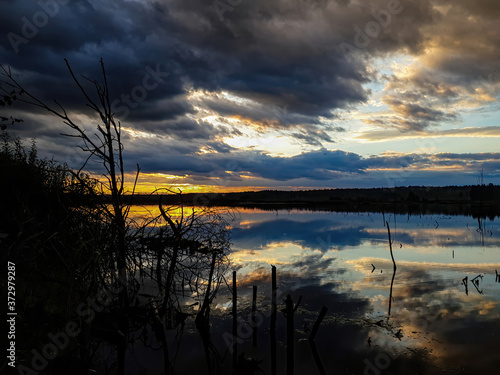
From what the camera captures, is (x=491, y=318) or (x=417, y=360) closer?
→ (x=417, y=360)

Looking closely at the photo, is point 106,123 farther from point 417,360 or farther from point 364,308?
point 364,308

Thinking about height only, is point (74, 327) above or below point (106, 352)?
above

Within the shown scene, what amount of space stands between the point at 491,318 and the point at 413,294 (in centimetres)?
335

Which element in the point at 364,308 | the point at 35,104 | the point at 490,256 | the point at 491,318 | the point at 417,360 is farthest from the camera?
the point at 490,256

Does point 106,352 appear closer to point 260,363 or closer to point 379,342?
point 260,363

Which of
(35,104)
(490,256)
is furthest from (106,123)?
(490,256)

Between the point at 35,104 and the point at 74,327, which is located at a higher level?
the point at 35,104

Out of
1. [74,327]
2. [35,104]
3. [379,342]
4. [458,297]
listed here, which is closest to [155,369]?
[74,327]

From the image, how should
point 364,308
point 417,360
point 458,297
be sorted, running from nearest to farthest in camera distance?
point 417,360 < point 364,308 < point 458,297

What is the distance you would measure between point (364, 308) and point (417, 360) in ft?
14.1

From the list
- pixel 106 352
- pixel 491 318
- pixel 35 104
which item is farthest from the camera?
pixel 491 318

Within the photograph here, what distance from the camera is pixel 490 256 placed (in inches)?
939

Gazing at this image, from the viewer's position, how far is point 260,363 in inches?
358

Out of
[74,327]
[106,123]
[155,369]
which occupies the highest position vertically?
[106,123]
